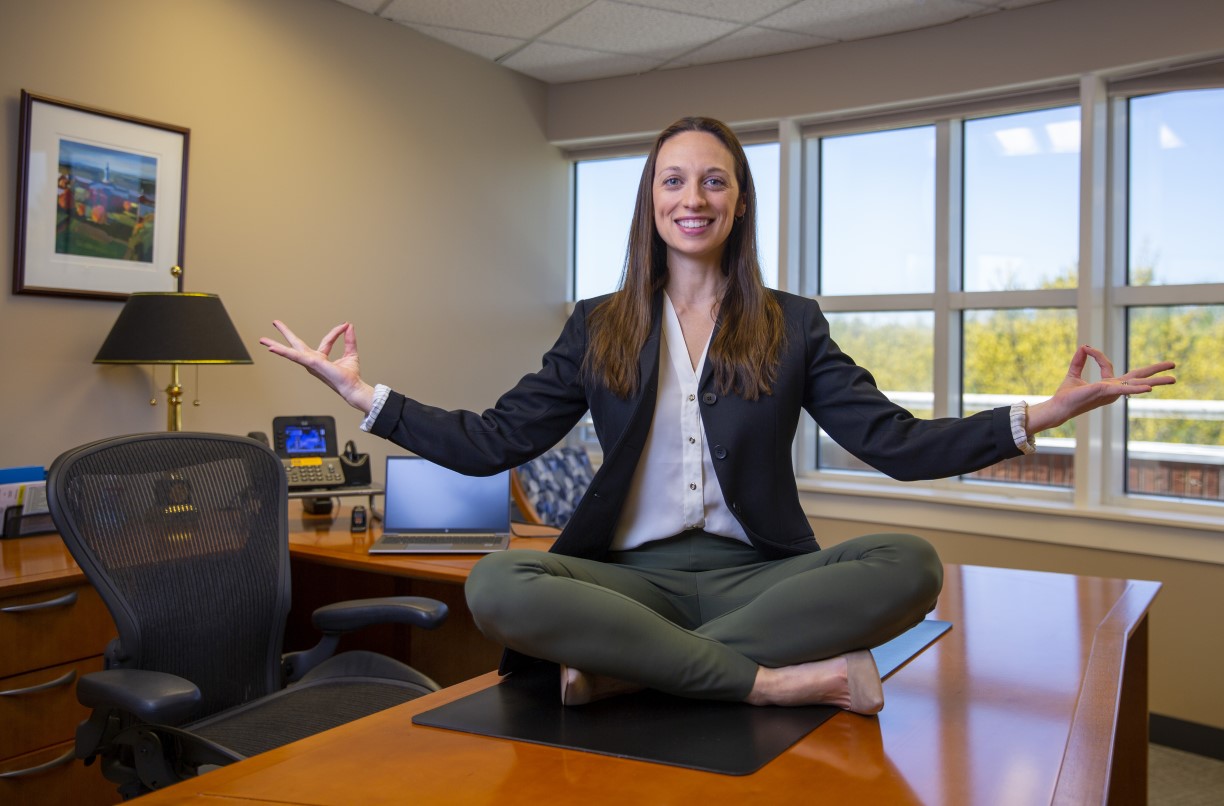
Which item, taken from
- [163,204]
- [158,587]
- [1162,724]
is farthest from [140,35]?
[1162,724]

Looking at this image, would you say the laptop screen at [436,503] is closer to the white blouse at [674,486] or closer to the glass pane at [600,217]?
the white blouse at [674,486]

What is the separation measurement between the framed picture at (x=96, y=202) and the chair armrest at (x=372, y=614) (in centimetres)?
164

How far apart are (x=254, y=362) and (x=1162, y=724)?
354 centimetres

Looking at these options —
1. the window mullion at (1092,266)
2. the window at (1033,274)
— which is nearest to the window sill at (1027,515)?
the window at (1033,274)

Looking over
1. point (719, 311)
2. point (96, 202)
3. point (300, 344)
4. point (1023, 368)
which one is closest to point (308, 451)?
point (96, 202)

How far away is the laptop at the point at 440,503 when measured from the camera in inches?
112

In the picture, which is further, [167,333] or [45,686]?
[167,333]

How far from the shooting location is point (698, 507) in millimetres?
1668

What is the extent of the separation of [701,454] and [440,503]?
4.44 feet

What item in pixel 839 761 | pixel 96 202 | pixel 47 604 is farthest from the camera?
pixel 96 202

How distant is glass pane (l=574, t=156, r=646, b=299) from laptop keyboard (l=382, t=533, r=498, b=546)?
2611 mm

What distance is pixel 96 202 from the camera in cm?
316

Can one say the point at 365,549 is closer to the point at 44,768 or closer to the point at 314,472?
the point at 314,472

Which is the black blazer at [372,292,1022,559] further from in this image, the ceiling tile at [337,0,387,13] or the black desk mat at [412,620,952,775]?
the ceiling tile at [337,0,387,13]
